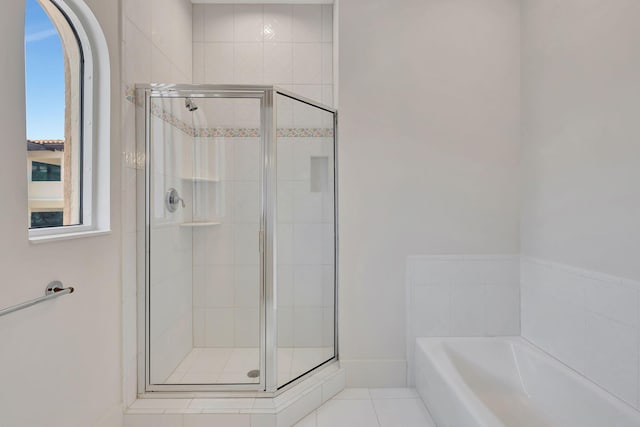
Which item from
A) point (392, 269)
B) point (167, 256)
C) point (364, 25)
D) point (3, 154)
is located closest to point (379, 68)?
point (364, 25)

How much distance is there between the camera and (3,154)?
3.28 ft

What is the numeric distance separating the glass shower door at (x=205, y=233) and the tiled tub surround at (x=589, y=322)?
1652 mm

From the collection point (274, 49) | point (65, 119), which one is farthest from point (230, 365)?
point (274, 49)

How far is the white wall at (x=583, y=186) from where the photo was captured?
134 cm

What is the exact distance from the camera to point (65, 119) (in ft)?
4.53

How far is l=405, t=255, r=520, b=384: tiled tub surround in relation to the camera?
207 cm

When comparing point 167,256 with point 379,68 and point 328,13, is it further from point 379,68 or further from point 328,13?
point 328,13

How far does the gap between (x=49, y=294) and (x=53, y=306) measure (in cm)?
12

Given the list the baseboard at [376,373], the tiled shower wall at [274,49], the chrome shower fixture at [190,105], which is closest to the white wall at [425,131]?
the baseboard at [376,373]

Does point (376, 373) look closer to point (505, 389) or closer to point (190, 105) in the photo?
point (505, 389)

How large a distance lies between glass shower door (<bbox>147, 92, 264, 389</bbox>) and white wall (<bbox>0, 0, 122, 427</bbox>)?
0.75ft

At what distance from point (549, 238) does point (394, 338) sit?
110 centimetres

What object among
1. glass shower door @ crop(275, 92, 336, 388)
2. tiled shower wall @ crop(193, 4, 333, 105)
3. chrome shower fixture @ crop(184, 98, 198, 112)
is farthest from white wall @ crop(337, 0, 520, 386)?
chrome shower fixture @ crop(184, 98, 198, 112)

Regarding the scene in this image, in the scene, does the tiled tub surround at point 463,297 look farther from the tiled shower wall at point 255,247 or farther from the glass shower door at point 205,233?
the glass shower door at point 205,233
